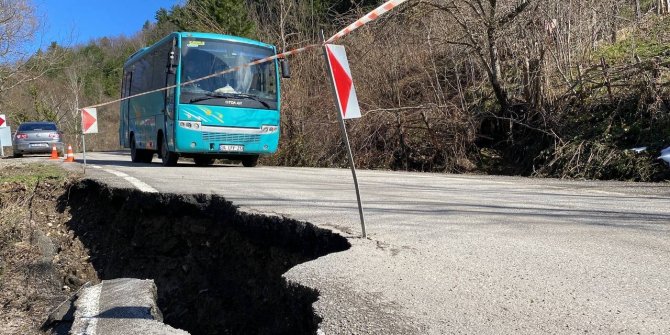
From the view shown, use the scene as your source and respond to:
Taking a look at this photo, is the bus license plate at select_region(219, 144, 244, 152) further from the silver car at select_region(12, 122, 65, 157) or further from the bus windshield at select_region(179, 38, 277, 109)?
the silver car at select_region(12, 122, 65, 157)

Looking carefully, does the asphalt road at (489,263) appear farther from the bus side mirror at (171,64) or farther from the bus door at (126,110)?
the bus door at (126,110)

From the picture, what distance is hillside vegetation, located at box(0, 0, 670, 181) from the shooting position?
1177cm

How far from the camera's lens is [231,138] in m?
13.6

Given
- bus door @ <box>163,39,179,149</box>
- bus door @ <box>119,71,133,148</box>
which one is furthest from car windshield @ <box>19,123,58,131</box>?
bus door @ <box>163,39,179,149</box>

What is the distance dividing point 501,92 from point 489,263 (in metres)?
11.0

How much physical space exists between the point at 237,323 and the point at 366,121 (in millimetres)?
11302

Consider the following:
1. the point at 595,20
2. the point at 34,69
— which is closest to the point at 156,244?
the point at 595,20

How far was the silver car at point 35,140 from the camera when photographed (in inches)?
942

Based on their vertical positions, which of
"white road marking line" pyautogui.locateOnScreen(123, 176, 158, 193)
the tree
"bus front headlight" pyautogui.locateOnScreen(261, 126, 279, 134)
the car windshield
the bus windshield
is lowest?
"white road marking line" pyautogui.locateOnScreen(123, 176, 158, 193)

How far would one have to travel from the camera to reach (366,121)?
16016 millimetres

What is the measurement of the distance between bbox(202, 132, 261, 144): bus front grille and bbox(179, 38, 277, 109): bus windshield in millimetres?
688

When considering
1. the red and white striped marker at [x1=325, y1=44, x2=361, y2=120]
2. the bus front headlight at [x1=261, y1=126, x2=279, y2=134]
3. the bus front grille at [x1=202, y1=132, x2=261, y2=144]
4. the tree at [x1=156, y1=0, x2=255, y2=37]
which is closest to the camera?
the red and white striped marker at [x1=325, y1=44, x2=361, y2=120]

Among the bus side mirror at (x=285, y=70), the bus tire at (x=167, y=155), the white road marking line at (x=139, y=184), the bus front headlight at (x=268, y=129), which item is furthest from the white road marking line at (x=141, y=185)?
the bus side mirror at (x=285, y=70)

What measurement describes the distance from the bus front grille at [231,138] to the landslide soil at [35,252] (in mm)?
3464
